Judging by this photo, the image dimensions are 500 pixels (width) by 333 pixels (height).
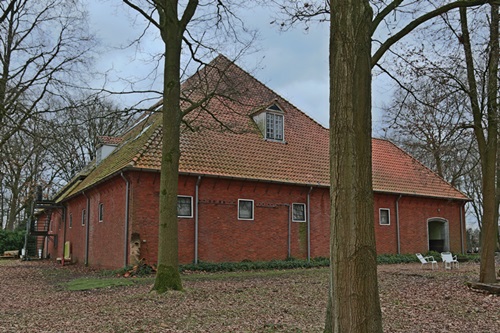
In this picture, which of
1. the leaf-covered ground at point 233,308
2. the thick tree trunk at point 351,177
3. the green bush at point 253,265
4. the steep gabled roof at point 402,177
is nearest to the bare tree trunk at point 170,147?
the leaf-covered ground at point 233,308

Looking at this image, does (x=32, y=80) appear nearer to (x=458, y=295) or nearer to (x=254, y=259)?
(x=254, y=259)

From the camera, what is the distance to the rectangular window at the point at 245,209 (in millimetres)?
20094

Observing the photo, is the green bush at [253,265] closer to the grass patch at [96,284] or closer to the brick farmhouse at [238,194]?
the brick farmhouse at [238,194]

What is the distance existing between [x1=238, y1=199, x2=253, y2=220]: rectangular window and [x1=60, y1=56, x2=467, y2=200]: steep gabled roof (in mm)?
1136

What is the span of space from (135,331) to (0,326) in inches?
107

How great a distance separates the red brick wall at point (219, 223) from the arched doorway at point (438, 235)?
465cm

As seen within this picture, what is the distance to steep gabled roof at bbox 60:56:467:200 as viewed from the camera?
1846cm

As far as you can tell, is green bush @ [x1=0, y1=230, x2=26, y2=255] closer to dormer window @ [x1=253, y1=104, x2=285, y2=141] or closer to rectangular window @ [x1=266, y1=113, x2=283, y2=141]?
dormer window @ [x1=253, y1=104, x2=285, y2=141]

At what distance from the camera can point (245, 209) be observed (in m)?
20.2

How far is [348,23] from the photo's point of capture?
490 centimetres

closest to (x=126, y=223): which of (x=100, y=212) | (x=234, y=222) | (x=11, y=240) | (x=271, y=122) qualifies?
(x=100, y=212)

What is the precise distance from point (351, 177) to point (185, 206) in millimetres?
14775

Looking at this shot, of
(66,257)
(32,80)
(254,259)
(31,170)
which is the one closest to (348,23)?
(32,80)

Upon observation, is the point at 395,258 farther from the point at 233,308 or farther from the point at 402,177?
the point at 233,308
